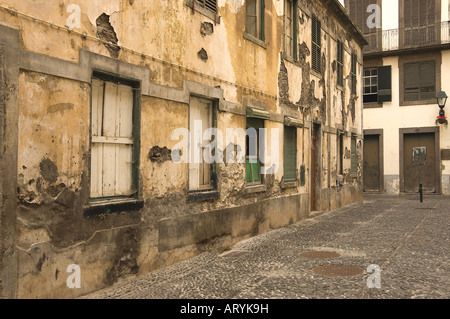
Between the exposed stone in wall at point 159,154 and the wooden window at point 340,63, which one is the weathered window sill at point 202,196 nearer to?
the exposed stone in wall at point 159,154

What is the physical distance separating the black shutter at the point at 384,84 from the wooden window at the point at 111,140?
61.0 feet

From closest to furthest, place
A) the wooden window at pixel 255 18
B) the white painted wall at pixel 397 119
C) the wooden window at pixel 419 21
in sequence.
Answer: the wooden window at pixel 255 18 < the white painted wall at pixel 397 119 < the wooden window at pixel 419 21

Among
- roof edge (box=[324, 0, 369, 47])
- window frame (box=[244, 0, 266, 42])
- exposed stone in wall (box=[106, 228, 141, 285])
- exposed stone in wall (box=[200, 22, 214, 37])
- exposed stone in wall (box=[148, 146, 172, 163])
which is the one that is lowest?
exposed stone in wall (box=[106, 228, 141, 285])

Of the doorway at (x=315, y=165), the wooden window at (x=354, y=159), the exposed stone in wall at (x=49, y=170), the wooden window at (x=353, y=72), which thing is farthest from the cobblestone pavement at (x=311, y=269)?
the wooden window at (x=353, y=72)

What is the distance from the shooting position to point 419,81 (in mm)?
21078

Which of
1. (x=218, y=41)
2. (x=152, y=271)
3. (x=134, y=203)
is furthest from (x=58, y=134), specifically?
(x=218, y=41)

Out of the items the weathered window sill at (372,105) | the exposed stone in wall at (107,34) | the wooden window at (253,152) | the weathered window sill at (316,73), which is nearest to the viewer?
the exposed stone in wall at (107,34)

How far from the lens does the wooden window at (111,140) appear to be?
5.24 m

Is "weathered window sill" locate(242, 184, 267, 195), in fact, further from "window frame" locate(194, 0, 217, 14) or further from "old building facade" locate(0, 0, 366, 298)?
"window frame" locate(194, 0, 217, 14)

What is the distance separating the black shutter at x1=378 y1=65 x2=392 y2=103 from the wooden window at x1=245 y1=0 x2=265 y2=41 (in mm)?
14399

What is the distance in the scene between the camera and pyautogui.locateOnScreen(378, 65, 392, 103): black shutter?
21.6 m

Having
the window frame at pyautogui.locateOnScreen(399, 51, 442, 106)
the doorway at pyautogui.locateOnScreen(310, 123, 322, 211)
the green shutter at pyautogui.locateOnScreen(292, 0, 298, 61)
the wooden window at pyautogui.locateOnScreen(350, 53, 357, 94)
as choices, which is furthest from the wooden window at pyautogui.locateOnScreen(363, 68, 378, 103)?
the green shutter at pyautogui.locateOnScreen(292, 0, 298, 61)

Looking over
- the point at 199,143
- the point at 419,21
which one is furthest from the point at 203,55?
the point at 419,21

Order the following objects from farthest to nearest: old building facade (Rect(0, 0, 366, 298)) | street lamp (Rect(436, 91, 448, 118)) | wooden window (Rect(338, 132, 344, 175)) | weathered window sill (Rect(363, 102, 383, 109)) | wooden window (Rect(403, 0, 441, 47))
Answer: weathered window sill (Rect(363, 102, 383, 109)), wooden window (Rect(403, 0, 441, 47)), street lamp (Rect(436, 91, 448, 118)), wooden window (Rect(338, 132, 344, 175)), old building facade (Rect(0, 0, 366, 298))
